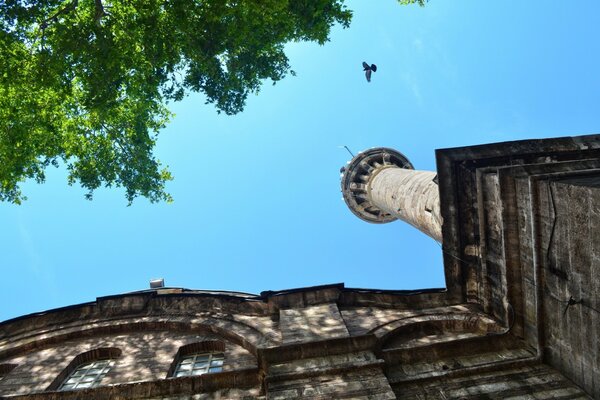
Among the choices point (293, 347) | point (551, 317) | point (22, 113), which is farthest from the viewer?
point (22, 113)

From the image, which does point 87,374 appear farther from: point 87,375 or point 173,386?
point 173,386

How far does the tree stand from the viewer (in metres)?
12.0

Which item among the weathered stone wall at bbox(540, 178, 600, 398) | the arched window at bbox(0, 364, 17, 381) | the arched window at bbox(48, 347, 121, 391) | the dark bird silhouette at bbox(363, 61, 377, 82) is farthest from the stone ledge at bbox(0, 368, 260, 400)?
the dark bird silhouette at bbox(363, 61, 377, 82)

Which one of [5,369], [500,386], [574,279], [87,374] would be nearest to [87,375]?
[87,374]

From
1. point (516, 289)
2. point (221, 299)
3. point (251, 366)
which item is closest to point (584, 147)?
point (516, 289)

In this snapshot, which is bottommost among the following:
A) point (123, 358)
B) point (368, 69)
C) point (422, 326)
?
point (123, 358)

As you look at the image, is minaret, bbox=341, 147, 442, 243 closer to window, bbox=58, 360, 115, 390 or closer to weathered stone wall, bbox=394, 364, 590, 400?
weathered stone wall, bbox=394, 364, 590, 400

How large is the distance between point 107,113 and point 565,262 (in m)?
13.1

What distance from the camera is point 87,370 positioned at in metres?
9.47

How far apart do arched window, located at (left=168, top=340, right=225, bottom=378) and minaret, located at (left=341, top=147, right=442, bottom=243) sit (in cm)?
616

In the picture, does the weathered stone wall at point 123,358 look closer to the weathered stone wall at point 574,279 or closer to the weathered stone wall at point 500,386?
the weathered stone wall at point 500,386

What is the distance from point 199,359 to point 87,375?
2.32m

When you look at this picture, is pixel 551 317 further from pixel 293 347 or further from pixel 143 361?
pixel 143 361

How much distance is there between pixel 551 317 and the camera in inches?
285
